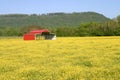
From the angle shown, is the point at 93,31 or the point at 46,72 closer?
the point at 46,72

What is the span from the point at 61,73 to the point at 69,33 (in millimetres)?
116686

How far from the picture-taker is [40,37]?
9838 cm

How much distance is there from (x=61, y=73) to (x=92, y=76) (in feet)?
5.30

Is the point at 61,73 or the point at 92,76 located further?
the point at 61,73

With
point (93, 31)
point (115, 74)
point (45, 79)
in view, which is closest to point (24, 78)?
point (45, 79)

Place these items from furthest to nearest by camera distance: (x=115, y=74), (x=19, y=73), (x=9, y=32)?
(x=9, y=32) → (x=19, y=73) → (x=115, y=74)

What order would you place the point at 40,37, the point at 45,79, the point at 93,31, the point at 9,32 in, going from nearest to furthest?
the point at 45,79 → the point at 40,37 → the point at 93,31 → the point at 9,32

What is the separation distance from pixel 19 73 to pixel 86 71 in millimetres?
3075

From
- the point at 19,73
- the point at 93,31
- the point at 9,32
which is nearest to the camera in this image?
the point at 19,73

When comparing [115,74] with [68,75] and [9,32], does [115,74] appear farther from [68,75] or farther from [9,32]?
[9,32]

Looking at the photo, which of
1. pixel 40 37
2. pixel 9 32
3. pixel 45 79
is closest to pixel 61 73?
pixel 45 79

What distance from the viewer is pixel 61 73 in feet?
49.8

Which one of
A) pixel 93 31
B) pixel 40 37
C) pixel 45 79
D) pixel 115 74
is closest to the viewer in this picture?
pixel 45 79

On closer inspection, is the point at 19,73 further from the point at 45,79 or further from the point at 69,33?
the point at 69,33
